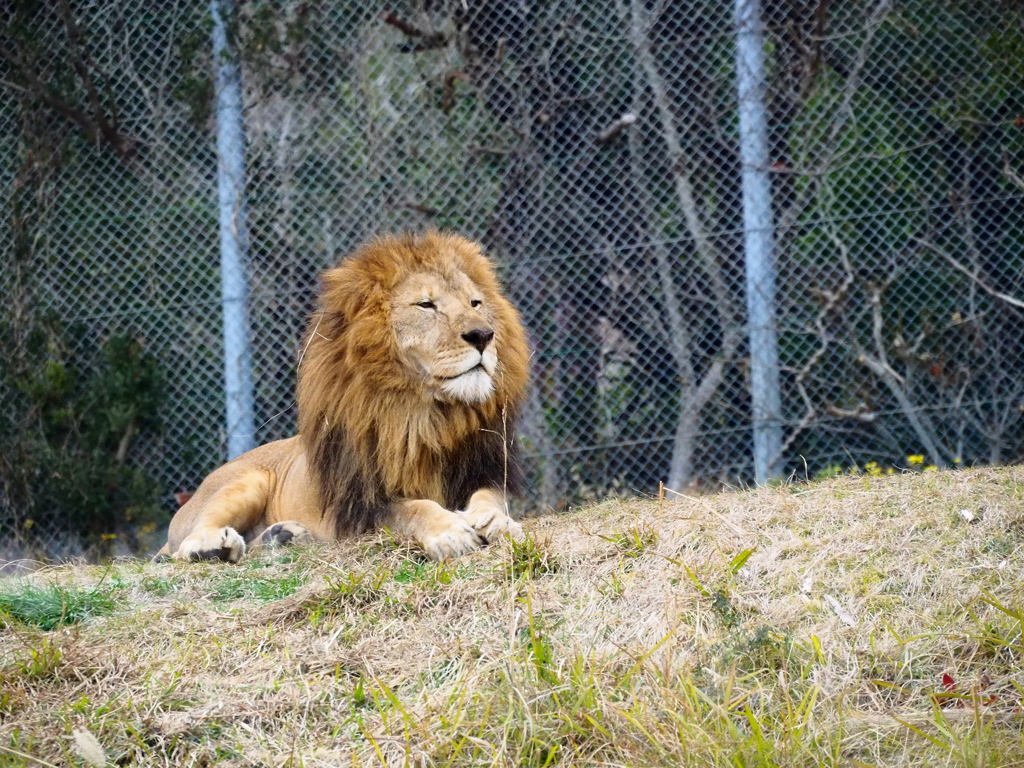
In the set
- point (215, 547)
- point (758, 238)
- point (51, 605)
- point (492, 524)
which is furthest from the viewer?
point (758, 238)

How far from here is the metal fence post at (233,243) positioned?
617cm

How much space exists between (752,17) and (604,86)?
846mm

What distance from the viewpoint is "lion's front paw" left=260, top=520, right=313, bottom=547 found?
14.2ft

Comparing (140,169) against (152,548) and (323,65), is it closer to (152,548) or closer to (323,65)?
(323,65)

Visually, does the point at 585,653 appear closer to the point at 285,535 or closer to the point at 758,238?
the point at 285,535

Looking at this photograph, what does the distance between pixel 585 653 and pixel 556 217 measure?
4075 millimetres

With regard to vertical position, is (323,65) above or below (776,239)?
above

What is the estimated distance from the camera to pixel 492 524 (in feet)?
11.8

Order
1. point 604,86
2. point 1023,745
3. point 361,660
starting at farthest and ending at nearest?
point 604,86
point 361,660
point 1023,745

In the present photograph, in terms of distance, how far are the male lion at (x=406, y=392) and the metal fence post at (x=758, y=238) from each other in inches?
78.3

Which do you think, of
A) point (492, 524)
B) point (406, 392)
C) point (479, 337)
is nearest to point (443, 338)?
point (479, 337)

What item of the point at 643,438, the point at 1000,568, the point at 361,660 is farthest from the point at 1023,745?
the point at 643,438

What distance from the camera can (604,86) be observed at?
20.9 feet

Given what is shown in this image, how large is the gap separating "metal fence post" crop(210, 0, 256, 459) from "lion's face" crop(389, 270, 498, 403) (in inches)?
94.1
